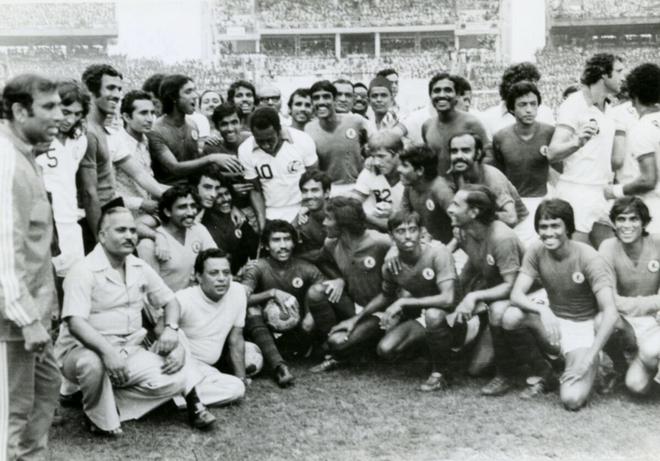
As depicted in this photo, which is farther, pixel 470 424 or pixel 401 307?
pixel 401 307

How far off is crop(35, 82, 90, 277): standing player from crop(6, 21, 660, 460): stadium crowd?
0.04 ft

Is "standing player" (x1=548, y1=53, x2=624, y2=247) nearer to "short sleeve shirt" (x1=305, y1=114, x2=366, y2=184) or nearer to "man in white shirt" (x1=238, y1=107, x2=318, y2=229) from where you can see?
"short sleeve shirt" (x1=305, y1=114, x2=366, y2=184)

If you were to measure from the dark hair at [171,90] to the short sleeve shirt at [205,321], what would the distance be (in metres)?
1.45

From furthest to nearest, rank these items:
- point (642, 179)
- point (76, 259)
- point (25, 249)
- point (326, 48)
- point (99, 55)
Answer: point (326, 48)
point (99, 55)
point (642, 179)
point (76, 259)
point (25, 249)

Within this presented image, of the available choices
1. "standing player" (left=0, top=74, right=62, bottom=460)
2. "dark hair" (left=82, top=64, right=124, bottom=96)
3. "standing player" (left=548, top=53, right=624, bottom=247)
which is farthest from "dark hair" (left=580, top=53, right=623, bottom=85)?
"standing player" (left=0, top=74, right=62, bottom=460)

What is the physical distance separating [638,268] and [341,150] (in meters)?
2.39

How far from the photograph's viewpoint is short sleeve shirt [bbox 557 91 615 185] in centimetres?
486

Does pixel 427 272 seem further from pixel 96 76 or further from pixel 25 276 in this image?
pixel 25 276

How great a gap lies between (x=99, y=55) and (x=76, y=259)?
7.28m

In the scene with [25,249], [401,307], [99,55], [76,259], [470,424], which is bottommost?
[470,424]

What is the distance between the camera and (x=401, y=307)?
4609 millimetres

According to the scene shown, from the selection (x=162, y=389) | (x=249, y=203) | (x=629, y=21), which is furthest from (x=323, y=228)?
(x=629, y=21)

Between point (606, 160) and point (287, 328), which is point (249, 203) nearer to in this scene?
point (287, 328)

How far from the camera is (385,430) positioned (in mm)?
3832
